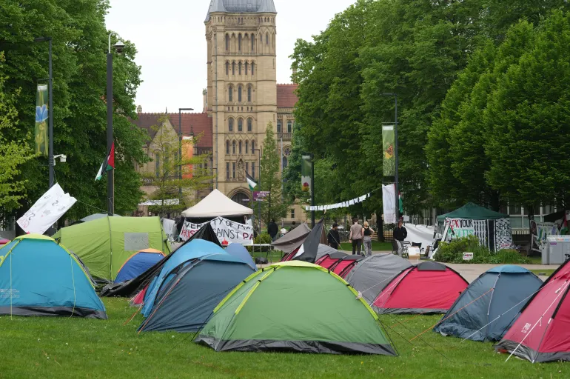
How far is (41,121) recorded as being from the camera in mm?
31359

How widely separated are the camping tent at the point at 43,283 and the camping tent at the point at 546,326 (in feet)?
25.8

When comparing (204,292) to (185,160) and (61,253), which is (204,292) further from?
(185,160)

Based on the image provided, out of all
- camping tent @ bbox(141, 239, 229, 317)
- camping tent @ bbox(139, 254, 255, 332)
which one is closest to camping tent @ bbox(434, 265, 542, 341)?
camping tent @ bbox(139, 254, 255, 332)

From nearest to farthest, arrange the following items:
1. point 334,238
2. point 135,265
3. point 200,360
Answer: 1. point 200,360
2. point 135,265
3. point 334,238

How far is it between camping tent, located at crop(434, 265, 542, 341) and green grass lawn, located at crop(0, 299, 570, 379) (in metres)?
0.39

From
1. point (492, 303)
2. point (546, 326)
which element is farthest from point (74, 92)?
point (546, 326)

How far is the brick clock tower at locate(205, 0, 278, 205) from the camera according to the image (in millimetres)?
129375

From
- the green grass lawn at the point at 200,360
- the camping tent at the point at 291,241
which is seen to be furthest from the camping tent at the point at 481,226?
the green grass lawn at the point at 200,360

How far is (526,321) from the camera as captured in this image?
528 inches

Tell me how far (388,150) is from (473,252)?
6767 mm

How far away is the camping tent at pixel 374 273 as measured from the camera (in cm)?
2081

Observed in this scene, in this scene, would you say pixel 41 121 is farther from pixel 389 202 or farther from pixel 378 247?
pixel 378 247

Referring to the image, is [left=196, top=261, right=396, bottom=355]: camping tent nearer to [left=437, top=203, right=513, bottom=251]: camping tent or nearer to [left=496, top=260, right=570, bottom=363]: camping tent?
[left=496, top=260, right=570, bottom=363]: camping tent

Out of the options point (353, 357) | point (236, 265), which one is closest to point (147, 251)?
point (236, 265)
